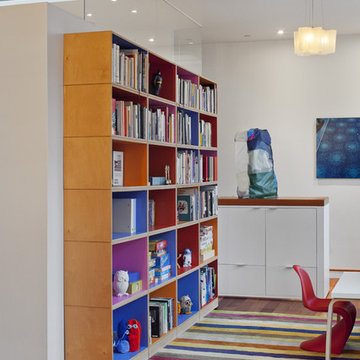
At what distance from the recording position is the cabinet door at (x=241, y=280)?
6367mm

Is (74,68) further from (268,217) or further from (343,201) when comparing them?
(343,201)

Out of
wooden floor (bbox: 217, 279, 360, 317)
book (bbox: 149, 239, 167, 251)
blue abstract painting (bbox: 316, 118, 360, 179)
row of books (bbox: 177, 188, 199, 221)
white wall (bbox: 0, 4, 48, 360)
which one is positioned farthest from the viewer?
blue abstract painting (bbox: 316, 118, 360, 179)

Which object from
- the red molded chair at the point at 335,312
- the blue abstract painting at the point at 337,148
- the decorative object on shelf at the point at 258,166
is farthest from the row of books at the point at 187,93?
the blue abstract painting at the point at 337,148

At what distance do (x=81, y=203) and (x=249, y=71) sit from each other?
4976 millimetres

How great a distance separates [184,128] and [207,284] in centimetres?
159

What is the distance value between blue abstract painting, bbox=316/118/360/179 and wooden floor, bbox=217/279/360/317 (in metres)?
2.08

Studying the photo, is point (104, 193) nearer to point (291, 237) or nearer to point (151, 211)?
point (151, 211)

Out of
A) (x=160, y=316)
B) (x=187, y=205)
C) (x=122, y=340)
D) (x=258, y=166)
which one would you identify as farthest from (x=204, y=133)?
(x=122, y=340)

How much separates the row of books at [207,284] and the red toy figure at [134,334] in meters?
1.45

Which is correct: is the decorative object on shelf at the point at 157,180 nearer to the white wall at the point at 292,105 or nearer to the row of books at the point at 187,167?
the row of books at the point at 187,167

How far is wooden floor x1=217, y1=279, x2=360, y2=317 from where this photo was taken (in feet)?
19.3

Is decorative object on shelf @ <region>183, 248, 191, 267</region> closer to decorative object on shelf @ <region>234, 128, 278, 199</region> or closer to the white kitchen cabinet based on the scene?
the white kitchen cabinet

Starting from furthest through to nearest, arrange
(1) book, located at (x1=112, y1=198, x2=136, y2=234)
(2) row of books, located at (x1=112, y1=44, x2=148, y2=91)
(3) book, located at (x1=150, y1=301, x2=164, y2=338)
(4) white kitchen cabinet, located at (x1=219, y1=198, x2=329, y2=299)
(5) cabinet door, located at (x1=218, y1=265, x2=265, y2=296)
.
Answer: (5) cabinet door, located at (x1=218, y1=265, x2=265, y2=296)
(4) white kitchen cabinet, located at (x1=219, y1=198, x2=329, y2=299)
(3) book, located at (x1=150, y1=301, x2=164, y2=338)
(1) book, located at (x1=112, y1=198, x2=136, y2=234)
(2) row of books, located at (x1=112, y1=44, x2=148, y2=91)

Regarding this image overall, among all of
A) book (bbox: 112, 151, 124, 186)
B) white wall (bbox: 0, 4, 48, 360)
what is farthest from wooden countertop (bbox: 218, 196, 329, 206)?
white wall (bbox: 0, 4, 48, 360)
